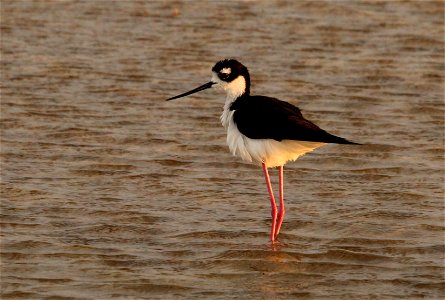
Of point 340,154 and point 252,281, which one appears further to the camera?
point 340,154

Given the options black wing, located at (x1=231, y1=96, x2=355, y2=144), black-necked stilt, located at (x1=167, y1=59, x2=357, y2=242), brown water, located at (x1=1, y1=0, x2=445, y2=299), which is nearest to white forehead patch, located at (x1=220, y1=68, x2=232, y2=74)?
black-necked stilt, located at (x1=167, y1=59, x2=357, y2=242)

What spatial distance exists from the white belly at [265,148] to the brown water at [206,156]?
503mm

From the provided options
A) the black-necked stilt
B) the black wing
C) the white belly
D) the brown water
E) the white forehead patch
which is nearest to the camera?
the brown water

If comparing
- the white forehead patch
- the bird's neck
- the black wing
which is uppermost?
the white forehead patch

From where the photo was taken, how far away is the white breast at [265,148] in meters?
8.10

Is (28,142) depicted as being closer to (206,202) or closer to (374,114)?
(206,202)

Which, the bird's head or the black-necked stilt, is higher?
the bird's head

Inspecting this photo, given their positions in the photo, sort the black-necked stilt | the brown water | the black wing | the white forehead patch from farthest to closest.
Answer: the white forehead patch → the black-necked stilt → the black wing → the brown water

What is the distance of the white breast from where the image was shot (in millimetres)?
8102

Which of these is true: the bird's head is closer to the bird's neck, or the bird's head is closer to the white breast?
the bird's neck

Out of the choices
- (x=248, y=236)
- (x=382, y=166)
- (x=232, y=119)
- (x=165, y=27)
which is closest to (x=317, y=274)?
(x=248, y=236)

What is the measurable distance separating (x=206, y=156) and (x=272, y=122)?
220 cm

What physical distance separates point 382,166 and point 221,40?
16.0ft

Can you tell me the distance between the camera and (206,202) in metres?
8.95
